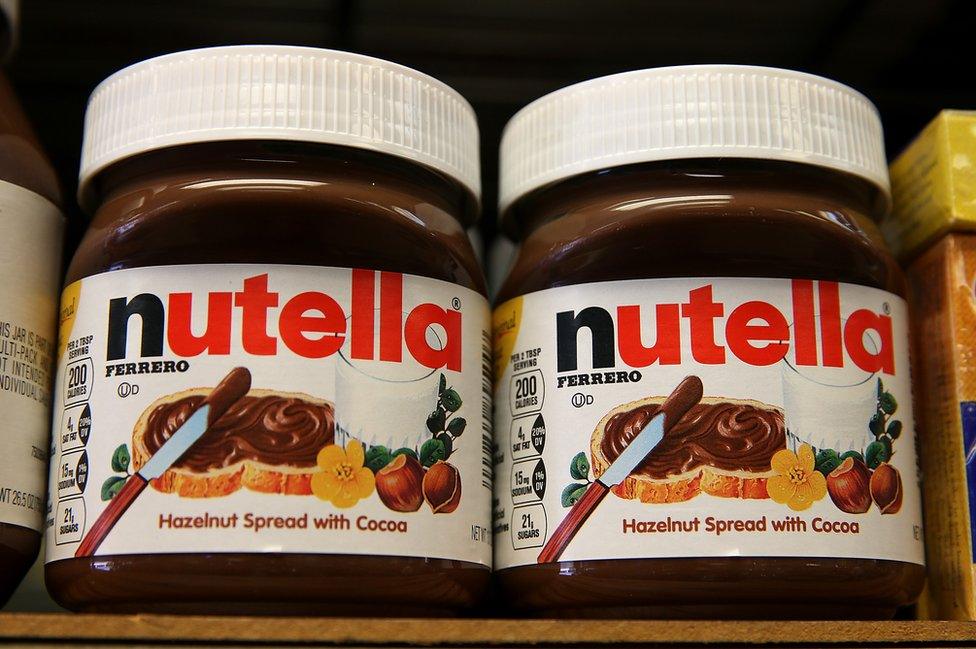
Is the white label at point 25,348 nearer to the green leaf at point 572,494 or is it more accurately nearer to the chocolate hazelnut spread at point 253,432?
the chocolate hazelnut spread at point 253,432

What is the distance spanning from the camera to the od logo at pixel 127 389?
57 centimetres

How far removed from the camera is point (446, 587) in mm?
583

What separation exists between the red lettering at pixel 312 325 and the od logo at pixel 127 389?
8cm

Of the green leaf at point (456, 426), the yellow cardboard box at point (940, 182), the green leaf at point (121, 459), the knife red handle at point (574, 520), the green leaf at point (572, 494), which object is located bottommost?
the knife red handle at point (574, 520)

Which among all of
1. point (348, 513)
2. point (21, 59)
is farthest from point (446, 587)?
point (21, 59)

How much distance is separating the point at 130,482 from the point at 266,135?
189 millimetres

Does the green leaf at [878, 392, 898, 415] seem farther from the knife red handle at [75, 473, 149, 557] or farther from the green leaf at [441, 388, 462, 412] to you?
the knife red handle at [75, 473, 149, 557]

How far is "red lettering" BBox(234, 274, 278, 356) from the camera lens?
567mm

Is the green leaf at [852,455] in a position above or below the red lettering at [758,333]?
below

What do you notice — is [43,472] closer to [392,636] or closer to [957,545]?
[392,636]

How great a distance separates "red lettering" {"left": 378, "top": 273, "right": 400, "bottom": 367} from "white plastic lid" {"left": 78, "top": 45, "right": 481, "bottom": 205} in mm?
78

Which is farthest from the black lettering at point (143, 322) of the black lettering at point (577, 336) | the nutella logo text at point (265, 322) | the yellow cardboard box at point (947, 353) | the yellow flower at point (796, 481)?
the yellow cardboard box at point (947, 353)

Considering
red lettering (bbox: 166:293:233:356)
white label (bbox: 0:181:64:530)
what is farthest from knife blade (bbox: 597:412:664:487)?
white label (bbox: 0:181:64:530)

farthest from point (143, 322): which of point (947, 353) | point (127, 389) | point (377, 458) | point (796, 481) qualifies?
point (947, 353)
